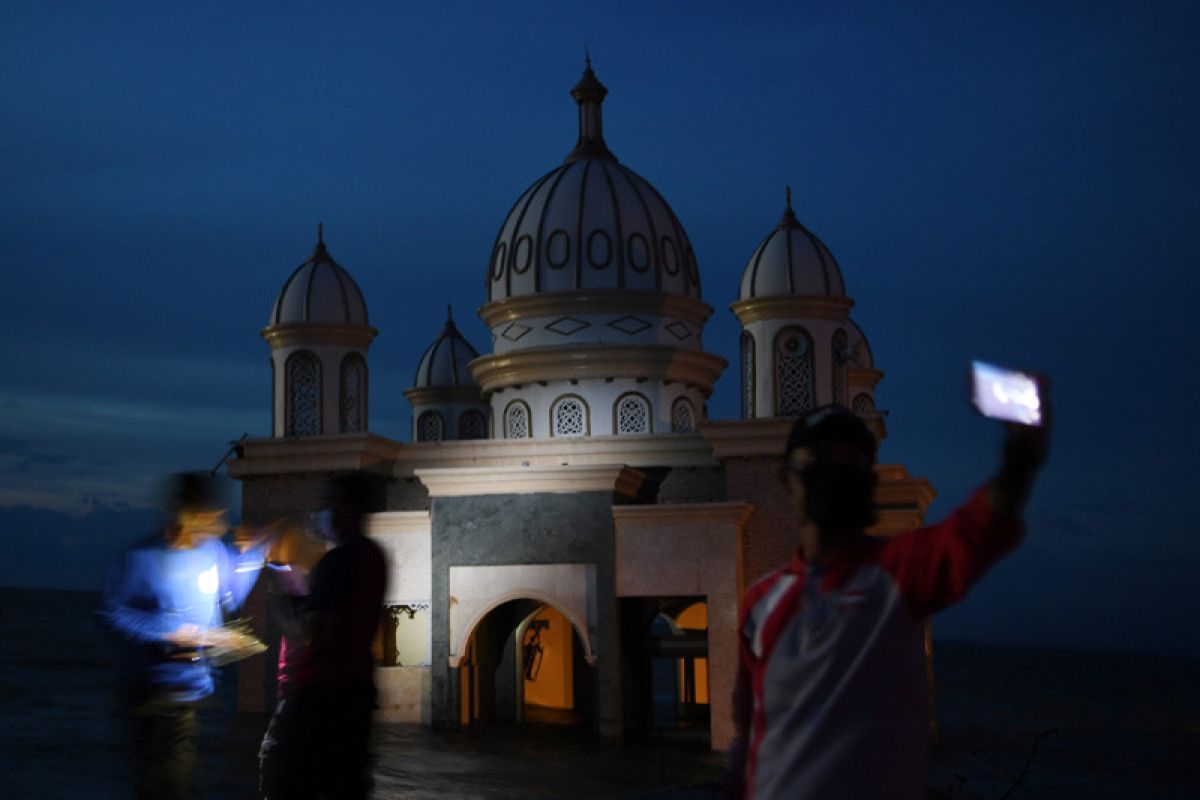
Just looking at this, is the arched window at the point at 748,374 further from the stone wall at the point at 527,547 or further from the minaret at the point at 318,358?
the minaret at the point at 318,358

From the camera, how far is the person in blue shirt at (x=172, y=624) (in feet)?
21.8

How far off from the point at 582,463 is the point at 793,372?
3.49 meters

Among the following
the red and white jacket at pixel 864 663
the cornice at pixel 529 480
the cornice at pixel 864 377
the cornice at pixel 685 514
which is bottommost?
the red and white jacket at pixel 864 663

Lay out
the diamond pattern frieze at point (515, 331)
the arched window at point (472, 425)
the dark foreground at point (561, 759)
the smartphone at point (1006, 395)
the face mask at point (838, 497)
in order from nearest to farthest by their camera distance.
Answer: the smartphone at point (1006, 395)
the face mask at point (838, 497)
the dark foreground at point (561, 759)
the diamond pattern frieze at point (515, 331)
the arched window at point (472, 425)

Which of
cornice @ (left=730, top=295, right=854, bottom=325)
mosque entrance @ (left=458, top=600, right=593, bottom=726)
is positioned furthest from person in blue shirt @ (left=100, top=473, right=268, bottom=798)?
cornice @ (left=730, top=295, right=854, bottom=325)

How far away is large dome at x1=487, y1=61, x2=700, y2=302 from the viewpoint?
24.2m

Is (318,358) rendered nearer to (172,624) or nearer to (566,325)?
(566,325)

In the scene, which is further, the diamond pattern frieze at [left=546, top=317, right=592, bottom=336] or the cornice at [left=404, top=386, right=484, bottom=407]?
the cornice at [left=404, top=386, right=484, bottom=407]

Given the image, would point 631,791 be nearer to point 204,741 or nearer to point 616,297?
point 204,741

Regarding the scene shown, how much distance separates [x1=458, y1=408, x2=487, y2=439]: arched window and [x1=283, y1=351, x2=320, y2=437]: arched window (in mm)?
7295

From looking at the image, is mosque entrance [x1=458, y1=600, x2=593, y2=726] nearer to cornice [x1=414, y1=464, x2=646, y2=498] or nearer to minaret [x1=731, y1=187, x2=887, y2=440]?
cornice [x1=414, y1=464, x2=646, y2=498]

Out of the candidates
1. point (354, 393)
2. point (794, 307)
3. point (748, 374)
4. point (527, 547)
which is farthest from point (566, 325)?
point (527, 547)

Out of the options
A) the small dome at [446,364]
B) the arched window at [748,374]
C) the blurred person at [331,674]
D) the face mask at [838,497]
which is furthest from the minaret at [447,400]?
the face mask at [838,497]

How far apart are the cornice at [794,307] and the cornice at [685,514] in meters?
4.18
